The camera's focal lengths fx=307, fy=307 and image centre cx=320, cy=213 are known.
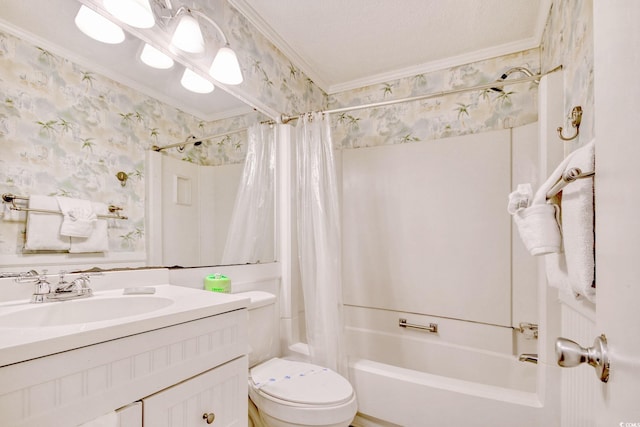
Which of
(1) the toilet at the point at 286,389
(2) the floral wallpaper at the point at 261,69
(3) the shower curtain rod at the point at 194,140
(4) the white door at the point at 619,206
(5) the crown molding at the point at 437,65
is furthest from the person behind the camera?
(5) the crown molding at the point at 437,65

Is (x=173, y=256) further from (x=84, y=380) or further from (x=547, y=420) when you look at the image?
(x=547, y=420)

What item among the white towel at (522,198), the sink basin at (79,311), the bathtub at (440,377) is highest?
the white towel at (522,198)

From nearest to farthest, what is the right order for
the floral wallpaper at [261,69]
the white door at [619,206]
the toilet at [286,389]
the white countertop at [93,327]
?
the white door at [619,206] < the white countertop at [93,327] < the toilet at [286,389] < the floral wallpaper at [261,69]

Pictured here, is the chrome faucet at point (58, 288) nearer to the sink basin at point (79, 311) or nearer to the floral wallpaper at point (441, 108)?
the sink basin at point (79, 311)

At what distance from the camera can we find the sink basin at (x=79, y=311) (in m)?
0.83

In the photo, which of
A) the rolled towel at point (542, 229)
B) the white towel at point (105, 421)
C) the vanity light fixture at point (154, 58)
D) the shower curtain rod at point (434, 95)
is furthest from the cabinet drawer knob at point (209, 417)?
the shower curtain rod at point (434, 95)

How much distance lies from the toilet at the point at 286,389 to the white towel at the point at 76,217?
0.69 meters

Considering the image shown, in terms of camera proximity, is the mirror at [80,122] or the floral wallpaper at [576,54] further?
the floral wallpaper at [576,54]

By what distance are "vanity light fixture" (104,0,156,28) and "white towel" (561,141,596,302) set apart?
1.56 meters

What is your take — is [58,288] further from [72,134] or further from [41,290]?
[72,134]

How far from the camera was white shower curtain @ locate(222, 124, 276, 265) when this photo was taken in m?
1.73

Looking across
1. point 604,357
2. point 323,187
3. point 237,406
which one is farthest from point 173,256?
point 604,357

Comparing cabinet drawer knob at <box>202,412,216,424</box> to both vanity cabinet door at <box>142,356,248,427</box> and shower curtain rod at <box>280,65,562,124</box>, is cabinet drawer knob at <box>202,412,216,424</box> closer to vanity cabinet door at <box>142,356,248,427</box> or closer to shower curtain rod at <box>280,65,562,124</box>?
vanity cabinet door at <box>142,356,248,427</box>

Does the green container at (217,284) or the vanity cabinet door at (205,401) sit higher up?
the green container at (217,284)
